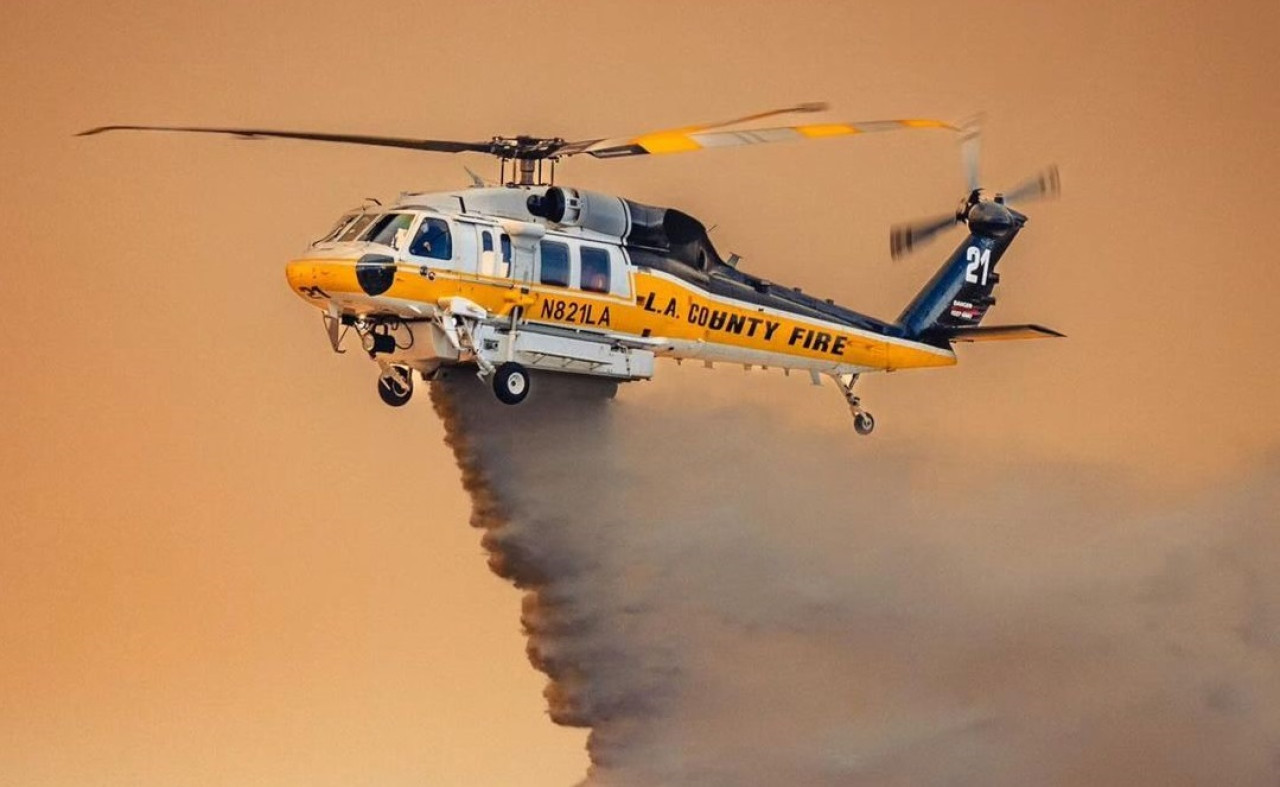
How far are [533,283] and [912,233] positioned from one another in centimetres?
405

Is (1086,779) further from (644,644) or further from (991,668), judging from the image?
(644,644)

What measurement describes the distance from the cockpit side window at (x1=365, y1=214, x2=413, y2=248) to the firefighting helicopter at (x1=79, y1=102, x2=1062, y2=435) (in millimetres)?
11

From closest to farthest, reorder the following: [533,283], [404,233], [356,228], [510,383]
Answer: [404,233] → [356,228] → [510,383] → [533,283]

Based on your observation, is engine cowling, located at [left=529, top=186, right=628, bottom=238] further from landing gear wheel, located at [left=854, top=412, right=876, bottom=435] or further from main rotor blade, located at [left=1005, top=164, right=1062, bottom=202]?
A: main rotor blade, located at [left=1005, top=164, right=1062, bottom=202]

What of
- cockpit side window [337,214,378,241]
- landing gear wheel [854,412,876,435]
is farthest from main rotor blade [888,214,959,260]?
cockpit side window [337,214,378,241]

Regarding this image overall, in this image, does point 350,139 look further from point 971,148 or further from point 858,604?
point 858,604

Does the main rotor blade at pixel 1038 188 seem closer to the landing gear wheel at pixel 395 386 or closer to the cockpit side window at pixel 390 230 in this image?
the landing gear wheel at pixel 395 386


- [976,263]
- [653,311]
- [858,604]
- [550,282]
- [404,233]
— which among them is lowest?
[858,604]

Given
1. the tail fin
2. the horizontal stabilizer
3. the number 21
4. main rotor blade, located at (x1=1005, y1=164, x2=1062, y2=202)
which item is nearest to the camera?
the horizontal stabilizer

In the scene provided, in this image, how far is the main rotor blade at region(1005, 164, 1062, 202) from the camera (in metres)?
25.0

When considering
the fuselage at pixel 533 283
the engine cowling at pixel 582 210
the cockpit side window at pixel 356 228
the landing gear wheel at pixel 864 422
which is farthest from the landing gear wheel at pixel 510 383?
the landing gear wheel at pixel 864 422

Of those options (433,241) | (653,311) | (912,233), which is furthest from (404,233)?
(912,233)

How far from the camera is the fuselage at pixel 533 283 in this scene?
70.2ft

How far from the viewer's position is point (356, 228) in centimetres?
2162
